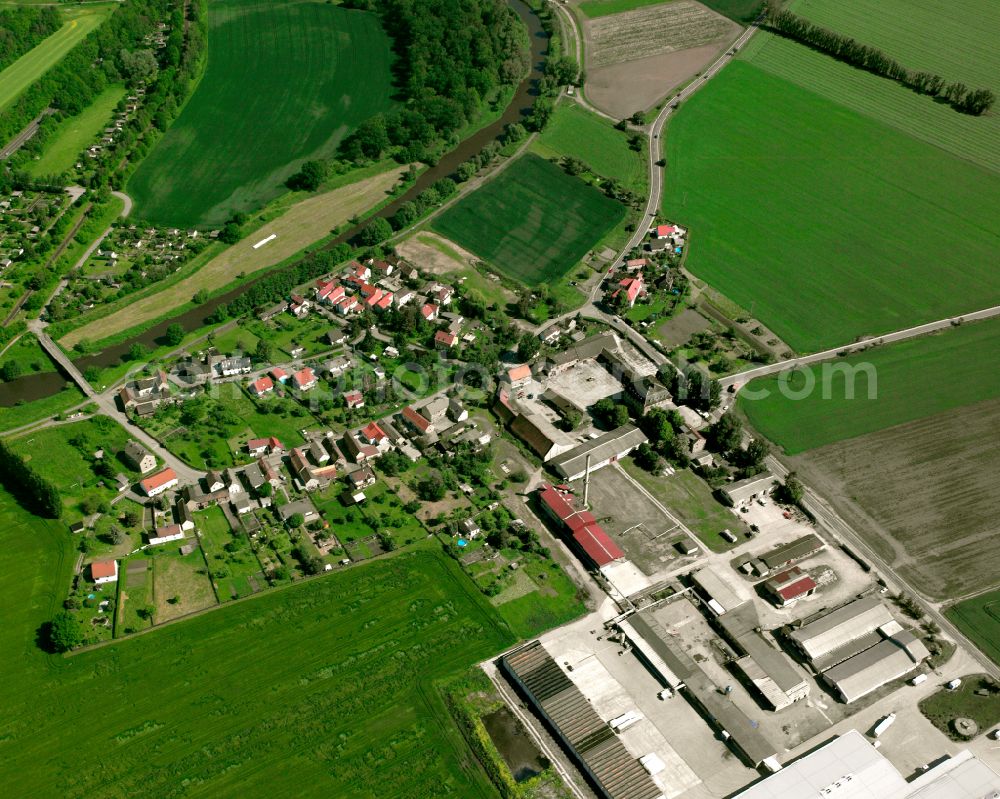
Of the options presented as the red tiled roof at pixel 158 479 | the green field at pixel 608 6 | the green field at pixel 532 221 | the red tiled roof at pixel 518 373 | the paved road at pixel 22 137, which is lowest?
the red tiled roof at pixel 158 479

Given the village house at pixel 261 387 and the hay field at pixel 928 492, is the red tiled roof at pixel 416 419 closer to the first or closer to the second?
the village house at pixel 261 387

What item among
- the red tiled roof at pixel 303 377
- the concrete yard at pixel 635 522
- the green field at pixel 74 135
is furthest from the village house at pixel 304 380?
the green field at pixel 74 135

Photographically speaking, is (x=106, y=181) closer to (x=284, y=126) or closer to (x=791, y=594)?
(x=284, y=126)

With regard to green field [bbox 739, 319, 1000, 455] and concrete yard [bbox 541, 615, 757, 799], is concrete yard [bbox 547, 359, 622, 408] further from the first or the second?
concrete yard [bbox 541, 615, 757, 799]

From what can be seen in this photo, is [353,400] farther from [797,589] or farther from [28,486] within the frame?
[797,589]

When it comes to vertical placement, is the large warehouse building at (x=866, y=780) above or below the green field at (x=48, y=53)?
below

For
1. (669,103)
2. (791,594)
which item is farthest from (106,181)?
(791,594)

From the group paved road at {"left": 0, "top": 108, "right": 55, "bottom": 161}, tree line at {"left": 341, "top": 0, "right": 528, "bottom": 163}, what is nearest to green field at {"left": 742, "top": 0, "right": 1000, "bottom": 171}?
tree line at {"left": 341, "top": 0, "right": 528, "bottom": 163}
